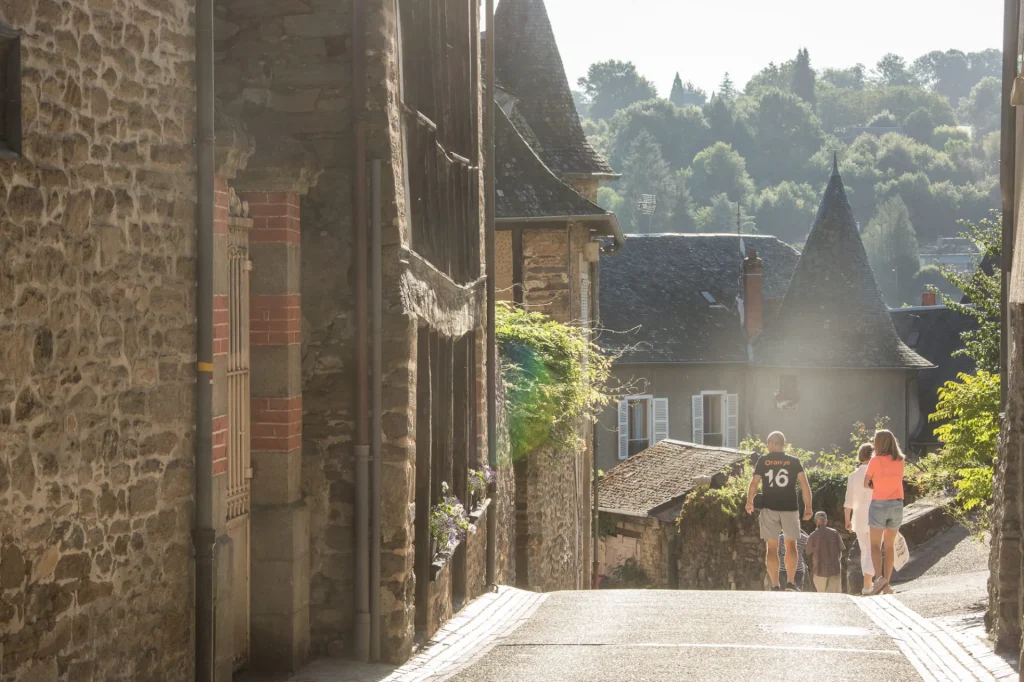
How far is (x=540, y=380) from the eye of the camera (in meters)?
16.2

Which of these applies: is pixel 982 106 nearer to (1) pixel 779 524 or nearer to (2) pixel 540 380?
(2) pixel 540 380

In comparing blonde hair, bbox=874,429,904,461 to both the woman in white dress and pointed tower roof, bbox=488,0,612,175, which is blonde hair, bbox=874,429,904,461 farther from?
pointed tower roof, bbox=488,0,612,175

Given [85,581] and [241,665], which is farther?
[241,665]

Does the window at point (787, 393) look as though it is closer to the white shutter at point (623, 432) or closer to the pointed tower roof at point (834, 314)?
the pointed tower roof at point (834, 314)

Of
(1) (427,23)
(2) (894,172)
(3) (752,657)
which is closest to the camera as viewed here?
(3) (752,657)

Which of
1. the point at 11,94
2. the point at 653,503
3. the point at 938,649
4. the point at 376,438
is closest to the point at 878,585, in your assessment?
the point at 938,649

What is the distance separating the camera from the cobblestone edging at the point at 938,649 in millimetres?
8523

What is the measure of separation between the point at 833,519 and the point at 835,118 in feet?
451

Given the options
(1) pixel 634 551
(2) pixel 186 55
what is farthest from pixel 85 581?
(1) pixel 634 551

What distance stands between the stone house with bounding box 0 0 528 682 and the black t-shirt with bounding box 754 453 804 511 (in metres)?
2.88

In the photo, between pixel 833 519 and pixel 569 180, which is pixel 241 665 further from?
pixel 833 519

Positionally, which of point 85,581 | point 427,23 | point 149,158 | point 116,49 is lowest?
point 85,581

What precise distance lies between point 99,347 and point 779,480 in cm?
896

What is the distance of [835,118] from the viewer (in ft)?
512
